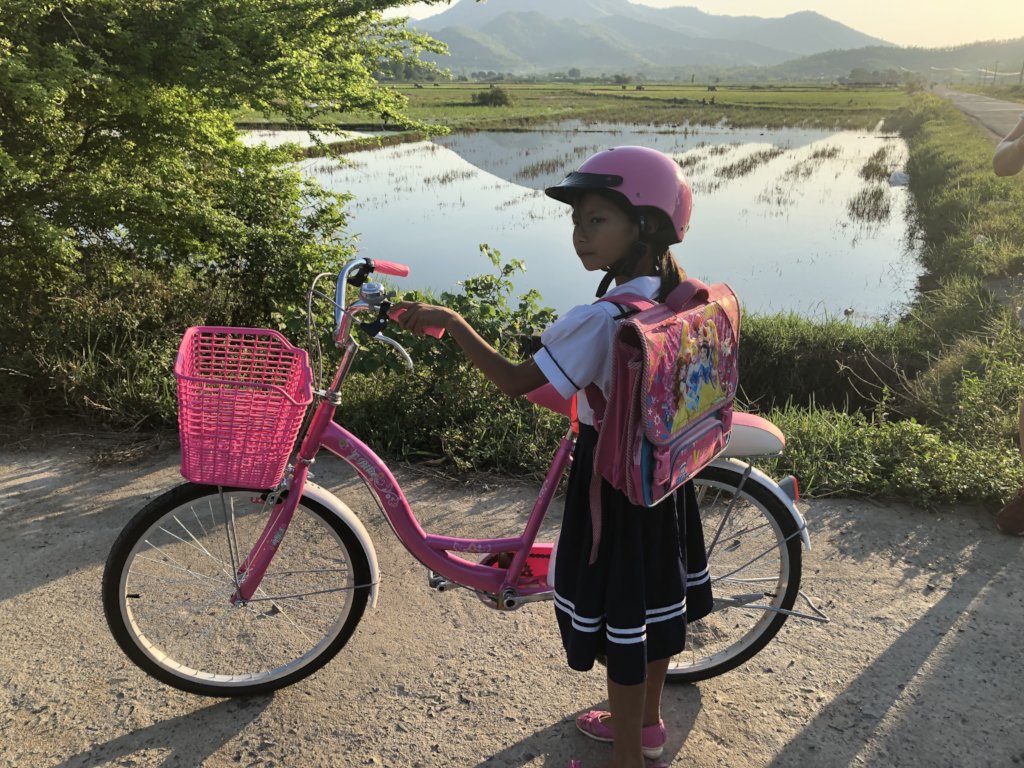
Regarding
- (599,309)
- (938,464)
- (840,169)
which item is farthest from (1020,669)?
(840,169)

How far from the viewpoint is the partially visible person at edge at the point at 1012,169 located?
273 cm

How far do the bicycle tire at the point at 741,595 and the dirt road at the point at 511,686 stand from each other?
0.09 meters

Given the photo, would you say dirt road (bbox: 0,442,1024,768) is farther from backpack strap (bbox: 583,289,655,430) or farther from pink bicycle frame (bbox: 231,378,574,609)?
backpack strap (bbox: 583,289,655,430)

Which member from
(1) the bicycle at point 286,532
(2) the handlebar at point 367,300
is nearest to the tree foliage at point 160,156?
(1) the bicycle at point 286,532

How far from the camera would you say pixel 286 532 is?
2316mm

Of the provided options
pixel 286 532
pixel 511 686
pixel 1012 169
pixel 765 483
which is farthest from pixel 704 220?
pixel 286 532

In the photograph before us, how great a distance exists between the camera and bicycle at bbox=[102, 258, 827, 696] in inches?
72.4

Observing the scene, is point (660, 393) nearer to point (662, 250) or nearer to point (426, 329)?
point (662, 250)

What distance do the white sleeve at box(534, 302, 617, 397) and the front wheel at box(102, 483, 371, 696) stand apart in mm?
964

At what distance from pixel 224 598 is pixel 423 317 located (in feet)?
4.80

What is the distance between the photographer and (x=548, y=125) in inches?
1167

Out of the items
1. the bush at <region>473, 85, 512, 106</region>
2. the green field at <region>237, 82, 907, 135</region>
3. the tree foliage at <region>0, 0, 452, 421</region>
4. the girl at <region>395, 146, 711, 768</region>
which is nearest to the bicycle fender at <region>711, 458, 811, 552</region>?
the girl at <region>395, 146, 711, 768</region>

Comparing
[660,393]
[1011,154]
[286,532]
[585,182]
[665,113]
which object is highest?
[665,113]

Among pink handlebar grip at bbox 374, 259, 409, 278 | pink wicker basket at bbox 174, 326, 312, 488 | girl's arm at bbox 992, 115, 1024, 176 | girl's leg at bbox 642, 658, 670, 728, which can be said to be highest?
girl's arm at bbox 992, 115, 1024, 176
